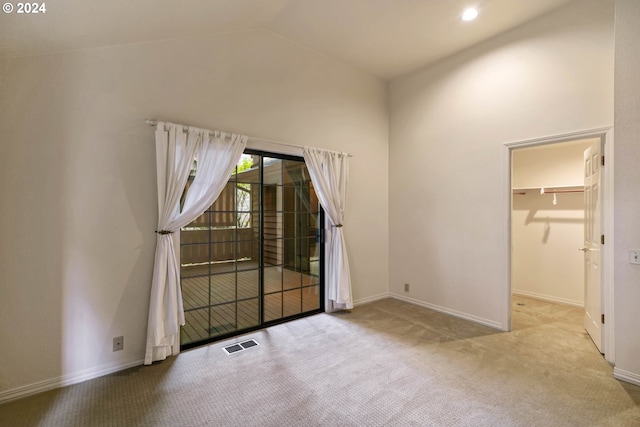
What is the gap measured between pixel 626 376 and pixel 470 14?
3681 mm

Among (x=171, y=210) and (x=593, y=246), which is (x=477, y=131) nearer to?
(x=593, y=246)

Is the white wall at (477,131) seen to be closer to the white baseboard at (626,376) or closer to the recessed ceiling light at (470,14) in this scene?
the recessed ceiling light at (470,14)

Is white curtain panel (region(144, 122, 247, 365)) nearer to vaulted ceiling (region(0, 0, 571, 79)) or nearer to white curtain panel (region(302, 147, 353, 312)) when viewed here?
vaulted ceiling (region(0, 0, 571, 79))

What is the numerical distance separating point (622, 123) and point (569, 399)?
224 cm

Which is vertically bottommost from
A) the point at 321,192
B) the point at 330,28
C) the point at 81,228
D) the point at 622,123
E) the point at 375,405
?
the point at 375,405

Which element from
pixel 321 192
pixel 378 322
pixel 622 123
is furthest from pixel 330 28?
pixel 378 322

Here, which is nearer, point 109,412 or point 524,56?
point 109,412

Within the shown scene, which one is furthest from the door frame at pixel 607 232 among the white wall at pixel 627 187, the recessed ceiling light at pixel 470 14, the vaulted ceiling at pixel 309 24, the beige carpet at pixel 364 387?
the recessed ceiling light at pixel 470 14

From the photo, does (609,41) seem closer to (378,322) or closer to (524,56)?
(524,56)

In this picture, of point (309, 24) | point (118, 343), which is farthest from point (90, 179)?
point (309, 24)

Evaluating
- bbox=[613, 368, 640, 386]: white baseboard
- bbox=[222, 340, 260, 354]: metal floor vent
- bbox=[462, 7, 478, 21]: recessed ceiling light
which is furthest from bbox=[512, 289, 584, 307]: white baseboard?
bbox=[222, 340, 260, 354]: metal floor vent

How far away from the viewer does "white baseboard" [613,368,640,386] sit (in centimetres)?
229

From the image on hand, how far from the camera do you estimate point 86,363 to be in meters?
2.40

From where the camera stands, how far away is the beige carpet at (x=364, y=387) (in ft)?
6.36
